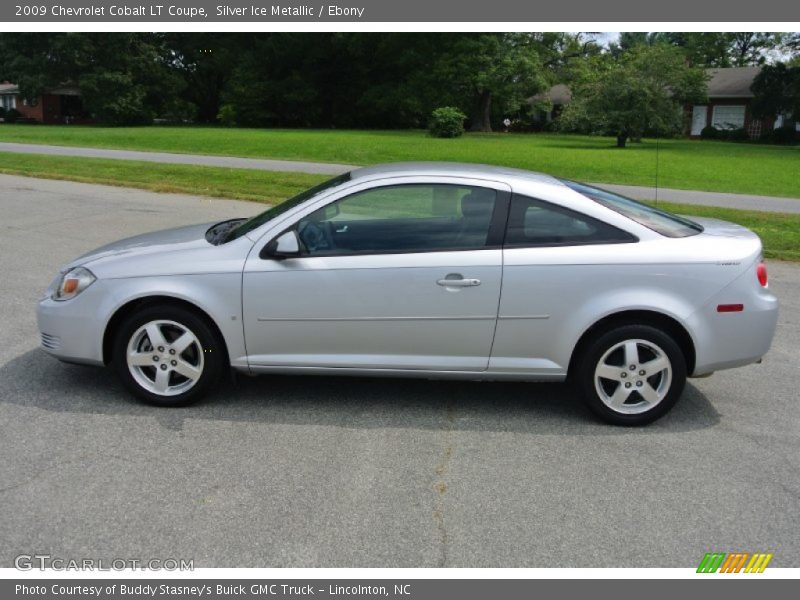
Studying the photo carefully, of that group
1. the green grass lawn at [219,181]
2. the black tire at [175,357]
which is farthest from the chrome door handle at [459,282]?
the green grass lawn at [219,181]

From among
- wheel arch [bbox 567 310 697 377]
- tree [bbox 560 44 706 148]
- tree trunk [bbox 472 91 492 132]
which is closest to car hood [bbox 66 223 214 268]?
wheel arch [bbox 567 310 697 377]

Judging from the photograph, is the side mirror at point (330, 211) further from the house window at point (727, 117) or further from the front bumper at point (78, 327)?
the house window at point (727, 117)

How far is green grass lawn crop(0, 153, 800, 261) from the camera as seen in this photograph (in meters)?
12.1

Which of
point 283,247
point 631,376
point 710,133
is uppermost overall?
point 710,133

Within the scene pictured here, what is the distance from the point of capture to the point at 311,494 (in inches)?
150

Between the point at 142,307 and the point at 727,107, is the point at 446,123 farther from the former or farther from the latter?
the point at 142,307

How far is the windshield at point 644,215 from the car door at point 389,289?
2.23ft

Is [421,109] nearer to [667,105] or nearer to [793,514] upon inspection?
[667,105]

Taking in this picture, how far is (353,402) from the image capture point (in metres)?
5.04

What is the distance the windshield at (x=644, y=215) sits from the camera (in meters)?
4.82

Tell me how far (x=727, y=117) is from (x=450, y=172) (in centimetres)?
6341

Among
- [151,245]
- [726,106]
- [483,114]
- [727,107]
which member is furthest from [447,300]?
[726,106]

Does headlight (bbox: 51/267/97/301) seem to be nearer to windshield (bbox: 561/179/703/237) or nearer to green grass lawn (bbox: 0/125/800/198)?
windshield (bbox: 561/179/703/237)

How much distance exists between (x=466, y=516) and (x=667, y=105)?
40.0 metres
